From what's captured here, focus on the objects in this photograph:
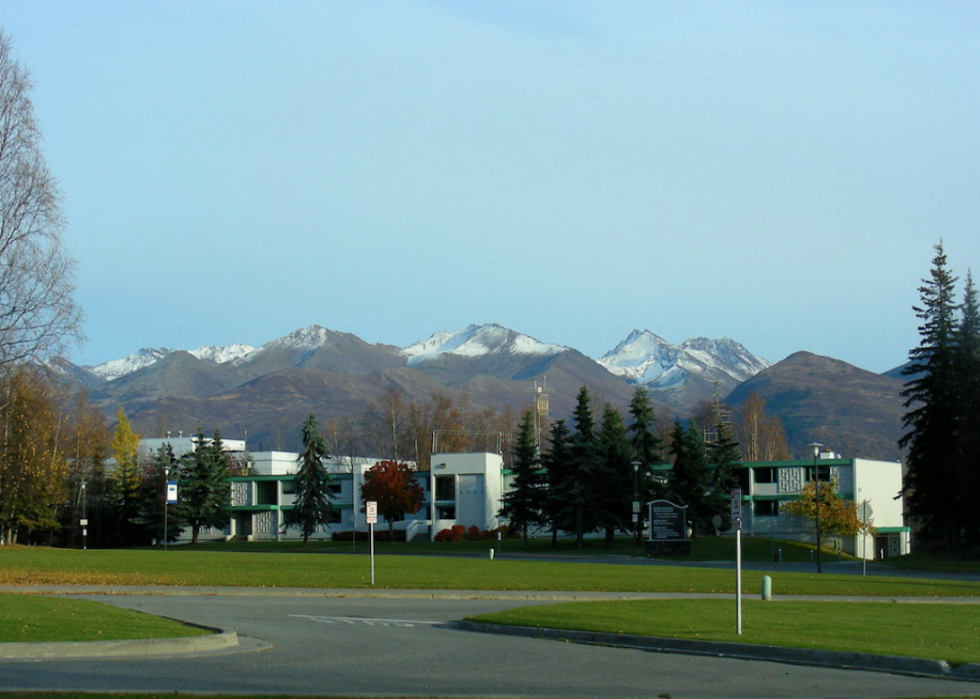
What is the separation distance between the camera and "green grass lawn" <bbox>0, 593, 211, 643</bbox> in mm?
16391

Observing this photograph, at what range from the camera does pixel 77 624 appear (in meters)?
17.9

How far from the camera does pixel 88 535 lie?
3971 inches

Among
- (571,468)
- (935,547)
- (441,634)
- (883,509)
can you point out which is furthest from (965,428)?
(441,634)

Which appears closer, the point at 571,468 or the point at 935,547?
the point at 935,547

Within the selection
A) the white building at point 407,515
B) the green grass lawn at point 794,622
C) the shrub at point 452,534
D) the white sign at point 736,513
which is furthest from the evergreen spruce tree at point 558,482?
the white sign at point 736,513

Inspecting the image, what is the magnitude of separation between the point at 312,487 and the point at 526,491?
67.6 feet

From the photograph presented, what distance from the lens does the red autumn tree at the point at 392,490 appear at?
92.6 m

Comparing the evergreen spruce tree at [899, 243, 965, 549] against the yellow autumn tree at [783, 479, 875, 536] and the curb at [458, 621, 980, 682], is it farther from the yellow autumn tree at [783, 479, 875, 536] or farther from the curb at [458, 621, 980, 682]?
the curb at [458, 621, 980, 682]

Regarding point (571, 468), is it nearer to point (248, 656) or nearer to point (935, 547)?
point (935, 547)

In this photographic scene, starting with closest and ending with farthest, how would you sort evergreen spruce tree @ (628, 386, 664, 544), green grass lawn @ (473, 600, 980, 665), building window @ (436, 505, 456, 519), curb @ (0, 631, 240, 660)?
curb @ (0, 631, 240, 660), green grass lawn @ (473, 600, 980, 665), evergreen spruce tree @ (628, 386, 664, 544), building window @ (436, 505, 456, 519)

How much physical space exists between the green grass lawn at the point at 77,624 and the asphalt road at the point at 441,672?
50.6 inches

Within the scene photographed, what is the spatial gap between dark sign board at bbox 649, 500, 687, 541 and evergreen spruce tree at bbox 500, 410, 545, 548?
17549 mm

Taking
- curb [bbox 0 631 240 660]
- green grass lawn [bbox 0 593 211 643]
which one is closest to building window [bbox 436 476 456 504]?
green grass lawn [bbox 0 593 211 643]

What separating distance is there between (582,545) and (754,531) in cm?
1793
